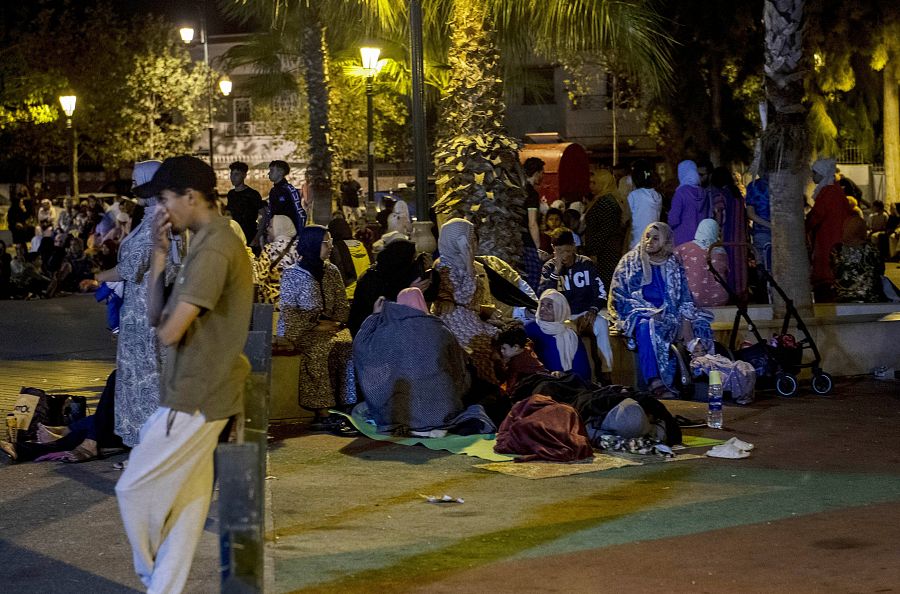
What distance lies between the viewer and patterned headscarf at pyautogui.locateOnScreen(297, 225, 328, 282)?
11141mm

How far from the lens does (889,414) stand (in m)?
11.7

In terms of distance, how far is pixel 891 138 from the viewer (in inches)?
1574

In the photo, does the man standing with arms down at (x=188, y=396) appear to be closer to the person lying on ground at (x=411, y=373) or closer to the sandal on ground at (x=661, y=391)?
the person lying on ground at (x=411, y=373)

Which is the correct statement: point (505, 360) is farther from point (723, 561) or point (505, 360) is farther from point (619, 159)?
point (619, 159)

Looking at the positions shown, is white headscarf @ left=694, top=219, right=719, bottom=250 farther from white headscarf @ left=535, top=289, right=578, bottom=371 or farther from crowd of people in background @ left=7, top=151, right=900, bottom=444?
white headscarf @ left=535, top=289, right=578, bottom=371

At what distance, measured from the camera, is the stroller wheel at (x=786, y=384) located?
1266 cm

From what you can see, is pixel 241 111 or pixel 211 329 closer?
pixel 211 329

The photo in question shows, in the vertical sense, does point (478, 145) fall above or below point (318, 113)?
below

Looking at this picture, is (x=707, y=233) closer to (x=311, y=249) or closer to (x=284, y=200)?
(x=284, y=200)

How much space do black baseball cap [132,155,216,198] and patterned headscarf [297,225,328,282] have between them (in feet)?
17.5

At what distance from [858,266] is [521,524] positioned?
8.19m

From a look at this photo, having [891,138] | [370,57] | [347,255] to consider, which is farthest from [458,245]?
[891,138]

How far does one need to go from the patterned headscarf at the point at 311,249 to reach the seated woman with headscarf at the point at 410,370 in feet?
2.13

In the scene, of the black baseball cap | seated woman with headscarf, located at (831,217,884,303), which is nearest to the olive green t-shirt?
the black baseball cap
